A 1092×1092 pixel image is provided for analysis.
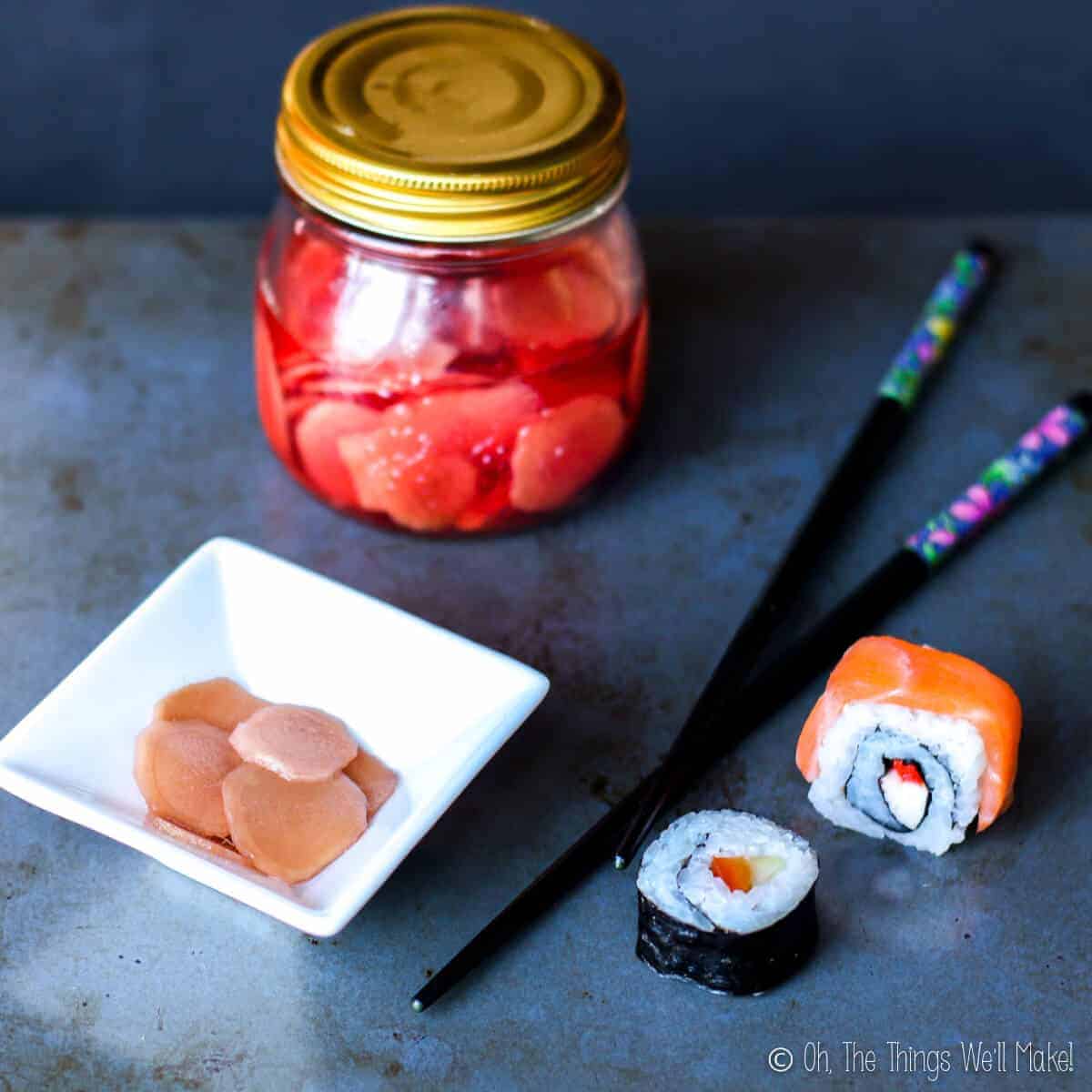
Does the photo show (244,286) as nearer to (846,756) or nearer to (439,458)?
(439,458)

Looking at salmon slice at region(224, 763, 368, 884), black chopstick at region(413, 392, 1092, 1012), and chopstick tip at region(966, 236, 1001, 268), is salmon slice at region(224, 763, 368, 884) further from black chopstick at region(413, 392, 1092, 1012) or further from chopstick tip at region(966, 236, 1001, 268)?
chopstick tip at region(966, 236, 1001, 268)

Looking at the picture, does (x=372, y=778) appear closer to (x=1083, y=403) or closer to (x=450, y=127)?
(x=450, y=127)

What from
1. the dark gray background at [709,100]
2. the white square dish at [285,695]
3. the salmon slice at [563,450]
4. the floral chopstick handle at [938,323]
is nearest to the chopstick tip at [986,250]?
the floral chopstick handle at [938,323]

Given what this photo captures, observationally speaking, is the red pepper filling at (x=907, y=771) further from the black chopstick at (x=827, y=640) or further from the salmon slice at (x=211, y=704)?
the salmon slice at (x=211, y=704)

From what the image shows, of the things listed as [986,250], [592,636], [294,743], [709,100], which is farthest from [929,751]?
[709,100]

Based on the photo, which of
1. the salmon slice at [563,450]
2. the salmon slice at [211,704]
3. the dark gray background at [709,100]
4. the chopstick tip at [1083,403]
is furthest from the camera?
the dark gray background at [709,100]

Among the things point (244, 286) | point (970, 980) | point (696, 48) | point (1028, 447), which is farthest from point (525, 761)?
point (696, 48)
